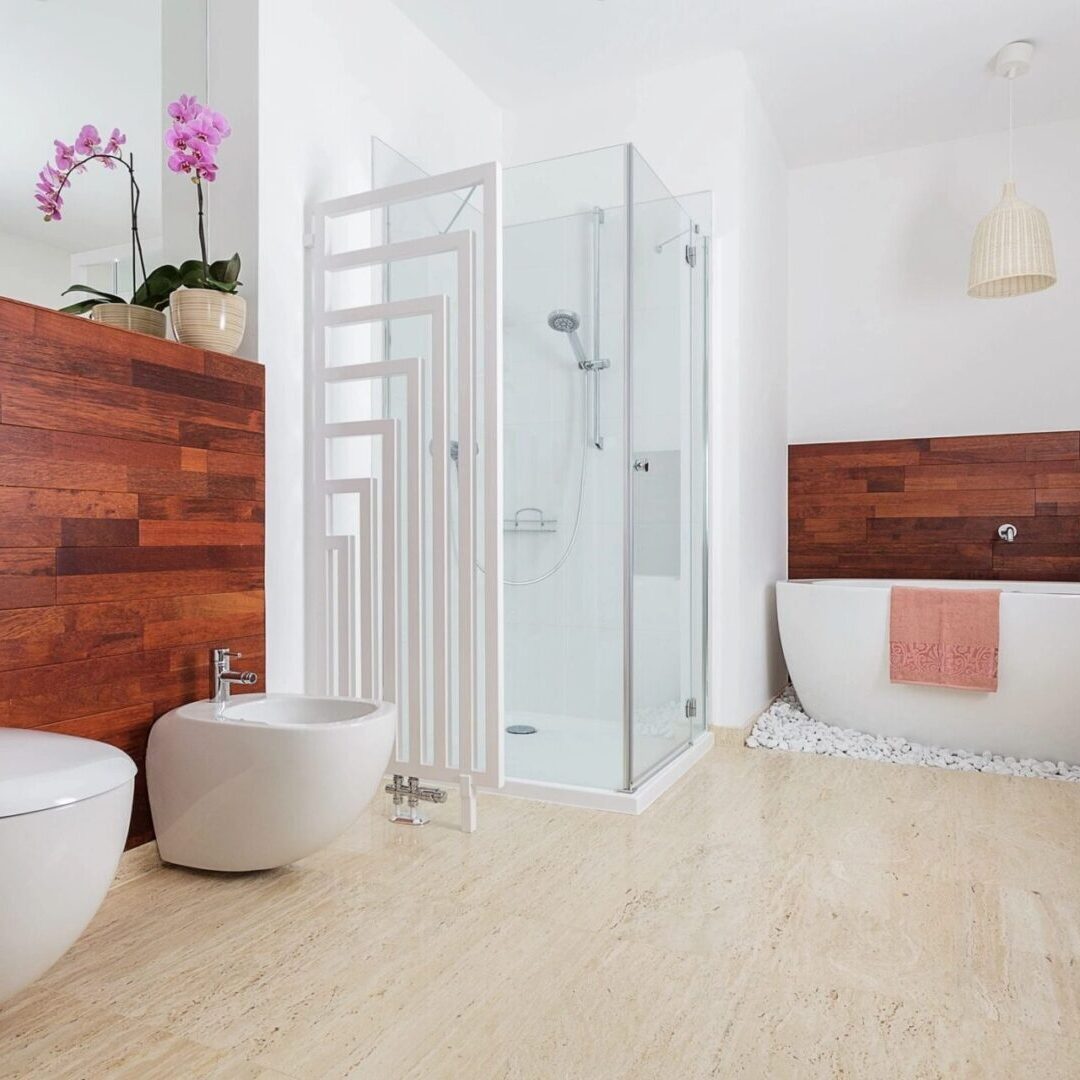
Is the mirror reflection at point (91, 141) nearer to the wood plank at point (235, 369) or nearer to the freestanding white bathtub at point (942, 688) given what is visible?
the wood plank at point (235, 369)

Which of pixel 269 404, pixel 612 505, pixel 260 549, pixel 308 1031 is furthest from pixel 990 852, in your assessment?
pixel 269 404

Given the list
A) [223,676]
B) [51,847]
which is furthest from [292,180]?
[51,847]

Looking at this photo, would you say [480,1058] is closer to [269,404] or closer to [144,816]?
[144,816]

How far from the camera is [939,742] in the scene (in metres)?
3.09

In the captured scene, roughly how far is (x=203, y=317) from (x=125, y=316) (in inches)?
6.8

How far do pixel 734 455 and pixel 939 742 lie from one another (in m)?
1.24

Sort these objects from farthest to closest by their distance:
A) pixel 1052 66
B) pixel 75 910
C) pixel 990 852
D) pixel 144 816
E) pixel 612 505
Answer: pixel 1052 66 → pixel 612 505 → pixel 990 852 → pixel 144 816 → pixel 75 910

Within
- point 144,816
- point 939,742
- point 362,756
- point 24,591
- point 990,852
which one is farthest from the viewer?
point 939,742

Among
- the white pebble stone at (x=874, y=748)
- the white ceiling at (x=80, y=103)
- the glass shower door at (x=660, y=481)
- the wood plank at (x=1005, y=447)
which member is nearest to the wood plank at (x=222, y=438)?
the white ceiling at (x=80, y=103)

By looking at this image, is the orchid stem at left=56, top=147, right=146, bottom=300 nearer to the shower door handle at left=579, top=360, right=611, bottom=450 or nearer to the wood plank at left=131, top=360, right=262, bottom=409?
the wood plank at left=131, top=360, right=262, bottom=409

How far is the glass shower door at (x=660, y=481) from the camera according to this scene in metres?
2.56

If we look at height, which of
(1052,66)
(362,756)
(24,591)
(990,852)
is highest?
(1052,66)

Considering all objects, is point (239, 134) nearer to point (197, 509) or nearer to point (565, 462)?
point (197, 509)

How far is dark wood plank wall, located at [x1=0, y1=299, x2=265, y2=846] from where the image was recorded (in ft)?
5.59
